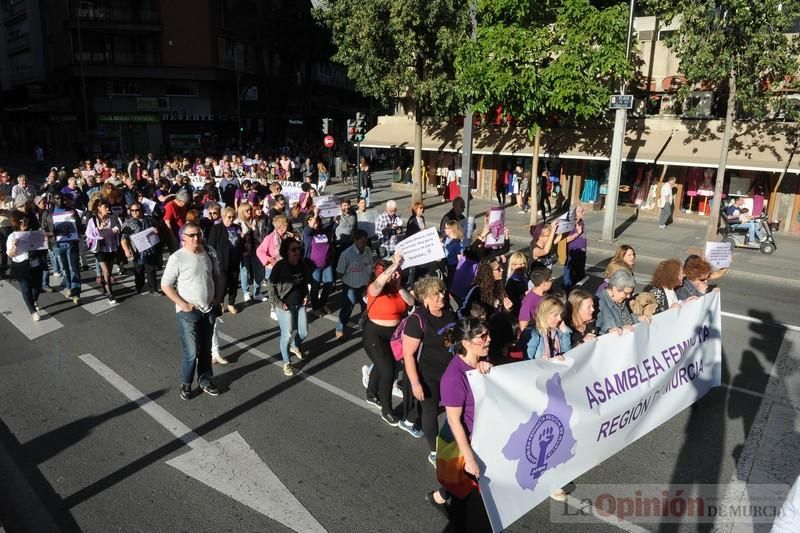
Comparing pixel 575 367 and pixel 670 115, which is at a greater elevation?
pixel 670 115

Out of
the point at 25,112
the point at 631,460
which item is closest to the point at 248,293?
the point at 631,460

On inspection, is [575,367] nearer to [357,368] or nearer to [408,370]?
[408,370]

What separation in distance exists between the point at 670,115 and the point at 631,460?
54.6 ft

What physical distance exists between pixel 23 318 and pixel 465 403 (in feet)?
27.6

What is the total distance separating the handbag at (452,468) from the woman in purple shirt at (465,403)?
47 millimetres

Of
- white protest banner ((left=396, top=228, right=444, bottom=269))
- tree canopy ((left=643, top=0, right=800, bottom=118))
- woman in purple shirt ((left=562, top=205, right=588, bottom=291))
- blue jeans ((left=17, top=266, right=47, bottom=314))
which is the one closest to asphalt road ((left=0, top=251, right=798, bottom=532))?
blue jeans ((left=17, top=266, right=47, bottom=314))

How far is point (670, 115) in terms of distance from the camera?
19.1 m

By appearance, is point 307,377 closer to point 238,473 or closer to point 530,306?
point 238,473

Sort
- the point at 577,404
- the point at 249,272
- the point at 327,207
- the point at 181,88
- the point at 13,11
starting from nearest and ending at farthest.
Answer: the point at 577,404, the point at 249,272, the point at 327,207, the point at 181,88, the point at 13,11

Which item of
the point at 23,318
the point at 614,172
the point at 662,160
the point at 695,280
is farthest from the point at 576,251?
the point at 662,160

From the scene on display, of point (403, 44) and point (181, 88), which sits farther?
point (181, 88)

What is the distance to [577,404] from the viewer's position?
14.6ft

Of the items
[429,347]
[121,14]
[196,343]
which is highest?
[121,14]

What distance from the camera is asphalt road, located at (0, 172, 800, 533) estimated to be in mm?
4602
